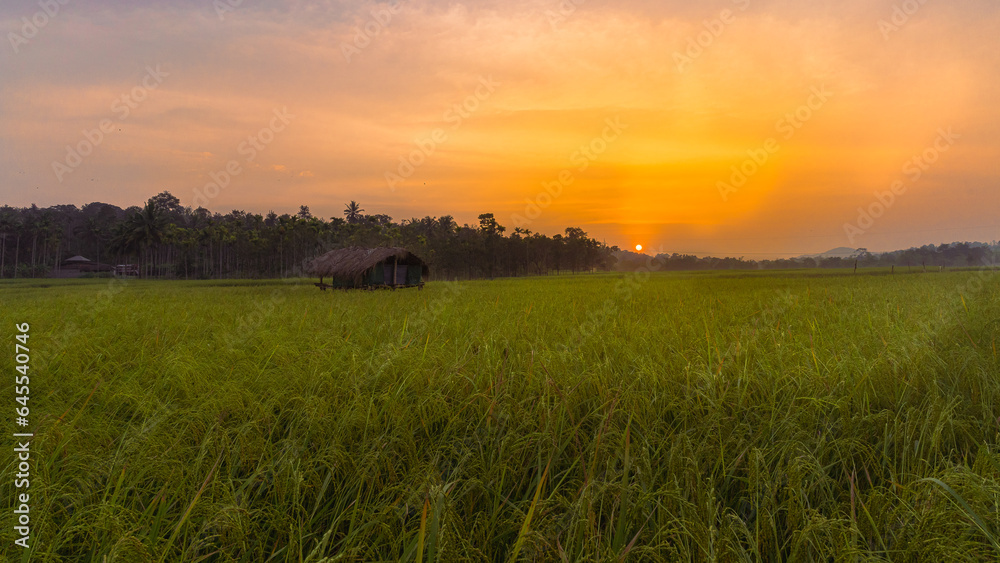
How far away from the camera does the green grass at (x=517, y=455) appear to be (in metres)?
1.87

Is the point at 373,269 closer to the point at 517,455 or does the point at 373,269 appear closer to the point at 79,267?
the point at 517,455

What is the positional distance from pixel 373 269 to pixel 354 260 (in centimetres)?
167

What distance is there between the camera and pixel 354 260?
1067 inches

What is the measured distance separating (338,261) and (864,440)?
28.9m

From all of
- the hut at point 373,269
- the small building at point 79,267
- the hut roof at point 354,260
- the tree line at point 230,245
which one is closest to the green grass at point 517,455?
the hut at point 373,269

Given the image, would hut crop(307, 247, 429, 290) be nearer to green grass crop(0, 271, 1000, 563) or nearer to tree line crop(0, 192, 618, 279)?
green grass crop(0, 271, 1000, 563)

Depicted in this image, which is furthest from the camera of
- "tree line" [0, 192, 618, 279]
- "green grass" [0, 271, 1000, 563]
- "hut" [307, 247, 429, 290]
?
"tree line" [0, 192, 618, 279]

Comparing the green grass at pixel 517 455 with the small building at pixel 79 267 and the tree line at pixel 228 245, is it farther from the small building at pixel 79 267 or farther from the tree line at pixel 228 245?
the small building at pixel 79 267

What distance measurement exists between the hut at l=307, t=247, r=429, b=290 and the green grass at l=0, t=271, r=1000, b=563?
68.3 feet

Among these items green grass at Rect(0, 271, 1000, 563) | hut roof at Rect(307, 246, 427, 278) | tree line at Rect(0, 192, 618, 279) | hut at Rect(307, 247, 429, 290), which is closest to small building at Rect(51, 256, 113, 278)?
tree line at Rect(0, 192, 618, 279)

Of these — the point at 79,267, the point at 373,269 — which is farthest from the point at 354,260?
the point at 79,267

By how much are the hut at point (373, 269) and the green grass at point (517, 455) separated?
20.8 metres

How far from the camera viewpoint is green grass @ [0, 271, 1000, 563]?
6.12 ft

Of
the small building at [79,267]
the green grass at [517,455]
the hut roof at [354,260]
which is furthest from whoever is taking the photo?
the small building at [79,267]
